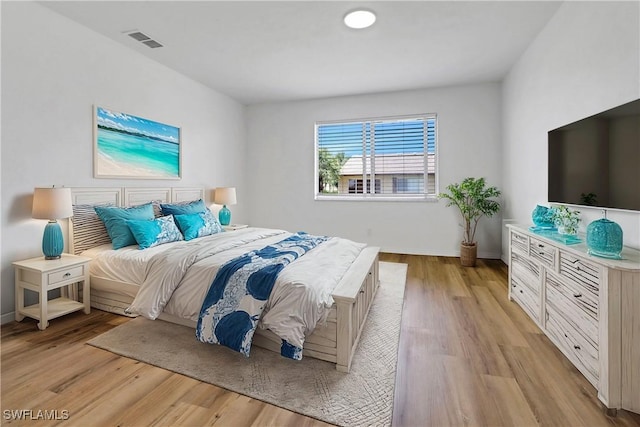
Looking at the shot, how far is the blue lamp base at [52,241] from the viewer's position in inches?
104

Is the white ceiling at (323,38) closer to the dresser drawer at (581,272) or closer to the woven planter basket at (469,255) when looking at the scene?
the dresser drawer at (581,272)

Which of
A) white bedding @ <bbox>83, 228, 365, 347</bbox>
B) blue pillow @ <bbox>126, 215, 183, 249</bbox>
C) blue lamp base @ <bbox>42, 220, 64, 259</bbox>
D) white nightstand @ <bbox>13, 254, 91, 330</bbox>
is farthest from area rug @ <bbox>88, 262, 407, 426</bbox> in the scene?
blue lamp base @ <bbox>42, 220, 64, 259</bbox>

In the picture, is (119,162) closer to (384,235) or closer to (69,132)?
(69,132)

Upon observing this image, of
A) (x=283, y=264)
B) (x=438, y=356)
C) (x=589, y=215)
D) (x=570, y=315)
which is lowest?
(x=438, y=356)

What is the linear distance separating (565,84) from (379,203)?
3.01 m

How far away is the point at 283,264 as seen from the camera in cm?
222

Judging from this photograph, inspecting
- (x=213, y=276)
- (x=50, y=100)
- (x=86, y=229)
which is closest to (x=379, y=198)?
(x=213, y=276)

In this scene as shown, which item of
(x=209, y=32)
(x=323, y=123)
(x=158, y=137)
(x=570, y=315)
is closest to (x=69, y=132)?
(x=158, y=137)

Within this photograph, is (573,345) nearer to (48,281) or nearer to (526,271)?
(526,271)

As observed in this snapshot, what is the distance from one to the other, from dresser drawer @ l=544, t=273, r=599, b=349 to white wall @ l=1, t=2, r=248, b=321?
417 centimetres

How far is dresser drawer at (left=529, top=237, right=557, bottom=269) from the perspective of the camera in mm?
2201

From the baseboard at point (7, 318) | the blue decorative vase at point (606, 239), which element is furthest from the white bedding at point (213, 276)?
the blue decorative vase at point (606, 239)

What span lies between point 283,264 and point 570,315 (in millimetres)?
1889

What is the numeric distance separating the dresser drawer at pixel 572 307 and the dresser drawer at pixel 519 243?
447 millimetres
